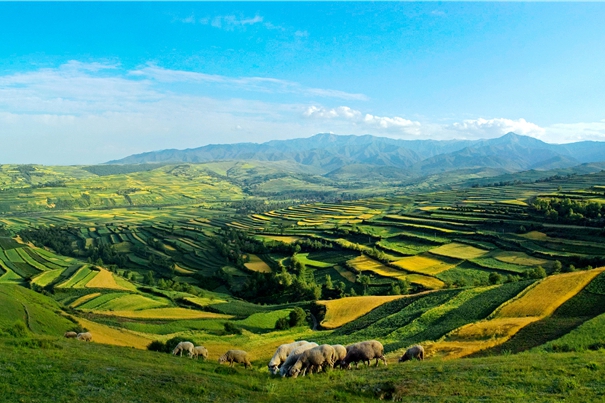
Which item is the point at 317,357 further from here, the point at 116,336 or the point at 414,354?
the point at 116,336

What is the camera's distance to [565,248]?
260 ft

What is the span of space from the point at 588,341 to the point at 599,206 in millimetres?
86443

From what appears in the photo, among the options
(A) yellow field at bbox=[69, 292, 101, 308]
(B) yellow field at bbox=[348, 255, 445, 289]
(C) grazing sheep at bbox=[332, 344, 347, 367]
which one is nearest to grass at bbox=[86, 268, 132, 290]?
(A) yellow field at bbox=[69, 292, 101, 308]

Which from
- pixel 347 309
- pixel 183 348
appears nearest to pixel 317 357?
pixel 183 348

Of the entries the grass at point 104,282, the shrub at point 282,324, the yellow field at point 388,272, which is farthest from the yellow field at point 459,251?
the grass at point 104,282

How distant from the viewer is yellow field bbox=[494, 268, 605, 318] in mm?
36312

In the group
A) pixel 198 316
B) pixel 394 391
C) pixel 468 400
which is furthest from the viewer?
pixel 198 316

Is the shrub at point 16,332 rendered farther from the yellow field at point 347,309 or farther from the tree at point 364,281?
the tree at point 364,281

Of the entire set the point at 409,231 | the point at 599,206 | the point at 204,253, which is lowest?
the point at 204,253

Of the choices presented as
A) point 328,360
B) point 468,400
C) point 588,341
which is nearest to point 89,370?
point 328,360

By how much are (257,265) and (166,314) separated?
4529 centimetres

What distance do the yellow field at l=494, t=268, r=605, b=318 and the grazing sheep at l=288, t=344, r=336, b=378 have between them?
74.9ft

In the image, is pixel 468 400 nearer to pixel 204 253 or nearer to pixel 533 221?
pixel 533 221

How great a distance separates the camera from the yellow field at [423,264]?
78.0m
